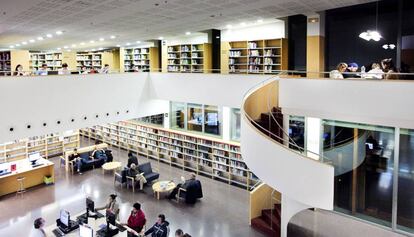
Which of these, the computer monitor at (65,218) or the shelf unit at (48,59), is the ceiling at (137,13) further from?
the shelf unit at (48,59)

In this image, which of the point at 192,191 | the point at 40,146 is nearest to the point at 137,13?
the point at 192,191

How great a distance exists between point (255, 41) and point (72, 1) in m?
6.57

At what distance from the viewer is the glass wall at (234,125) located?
38.5 ft

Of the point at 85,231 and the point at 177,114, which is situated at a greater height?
the point at 177,114

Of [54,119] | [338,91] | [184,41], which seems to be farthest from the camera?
[184,41]

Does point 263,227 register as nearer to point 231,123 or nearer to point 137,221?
point 137,221

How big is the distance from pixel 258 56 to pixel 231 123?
2579 millimetres

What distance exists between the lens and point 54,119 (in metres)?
9.26

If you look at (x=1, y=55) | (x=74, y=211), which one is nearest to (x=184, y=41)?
(x=1, y=55)

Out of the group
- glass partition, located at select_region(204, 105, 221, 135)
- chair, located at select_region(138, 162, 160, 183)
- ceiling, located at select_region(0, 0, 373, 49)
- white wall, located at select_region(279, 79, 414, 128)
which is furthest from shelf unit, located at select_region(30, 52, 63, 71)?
white wall, located at select_region(279, 79, 414, 128)

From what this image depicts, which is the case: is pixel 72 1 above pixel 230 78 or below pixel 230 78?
above

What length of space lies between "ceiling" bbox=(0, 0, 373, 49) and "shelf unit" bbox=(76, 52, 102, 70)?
7.72 meters

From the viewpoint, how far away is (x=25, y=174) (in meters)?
11.2

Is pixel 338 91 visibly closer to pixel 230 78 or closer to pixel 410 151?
pixel 410 151
